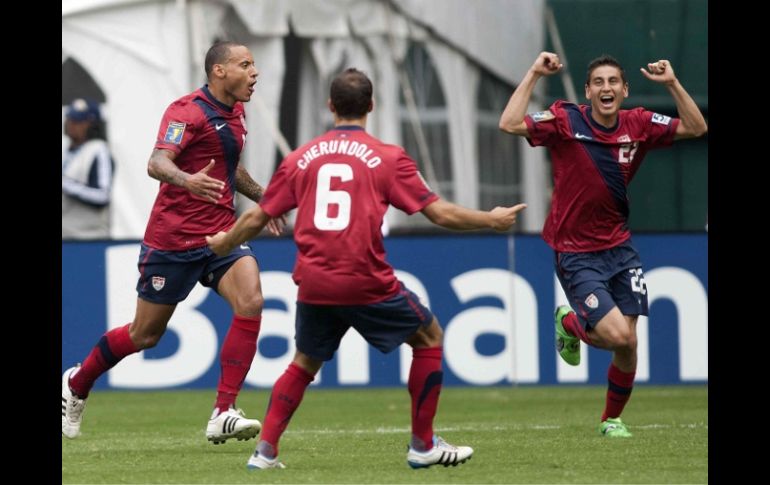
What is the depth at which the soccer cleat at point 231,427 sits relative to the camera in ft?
28.3

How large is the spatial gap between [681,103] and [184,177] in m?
2.91

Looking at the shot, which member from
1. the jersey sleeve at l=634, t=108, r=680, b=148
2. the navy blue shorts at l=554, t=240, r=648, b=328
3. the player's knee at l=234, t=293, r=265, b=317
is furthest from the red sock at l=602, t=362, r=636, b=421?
the player's knee at l=234, t=293, r=265, b=317

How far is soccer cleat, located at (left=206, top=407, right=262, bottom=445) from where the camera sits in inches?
339

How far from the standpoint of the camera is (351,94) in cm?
750

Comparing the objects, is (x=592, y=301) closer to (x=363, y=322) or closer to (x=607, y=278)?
(x=607, y=278)

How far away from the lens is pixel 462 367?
1366 centimetres

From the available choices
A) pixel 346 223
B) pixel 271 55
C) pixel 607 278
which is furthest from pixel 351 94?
pixel 271 55

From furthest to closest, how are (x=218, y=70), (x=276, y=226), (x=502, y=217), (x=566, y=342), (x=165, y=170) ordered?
(x=566, y=342), (x=276, y=226), (x=218, y=70), (x=165, y=170), (x=502, y=217)

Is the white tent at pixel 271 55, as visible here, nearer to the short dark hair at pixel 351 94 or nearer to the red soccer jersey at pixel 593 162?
the red soccer jersey at pixel 593 162

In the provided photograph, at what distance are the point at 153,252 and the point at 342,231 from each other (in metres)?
2.17

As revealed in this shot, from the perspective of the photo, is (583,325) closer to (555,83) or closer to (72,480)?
(72,480)

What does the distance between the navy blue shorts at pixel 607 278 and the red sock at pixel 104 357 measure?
2546mm
